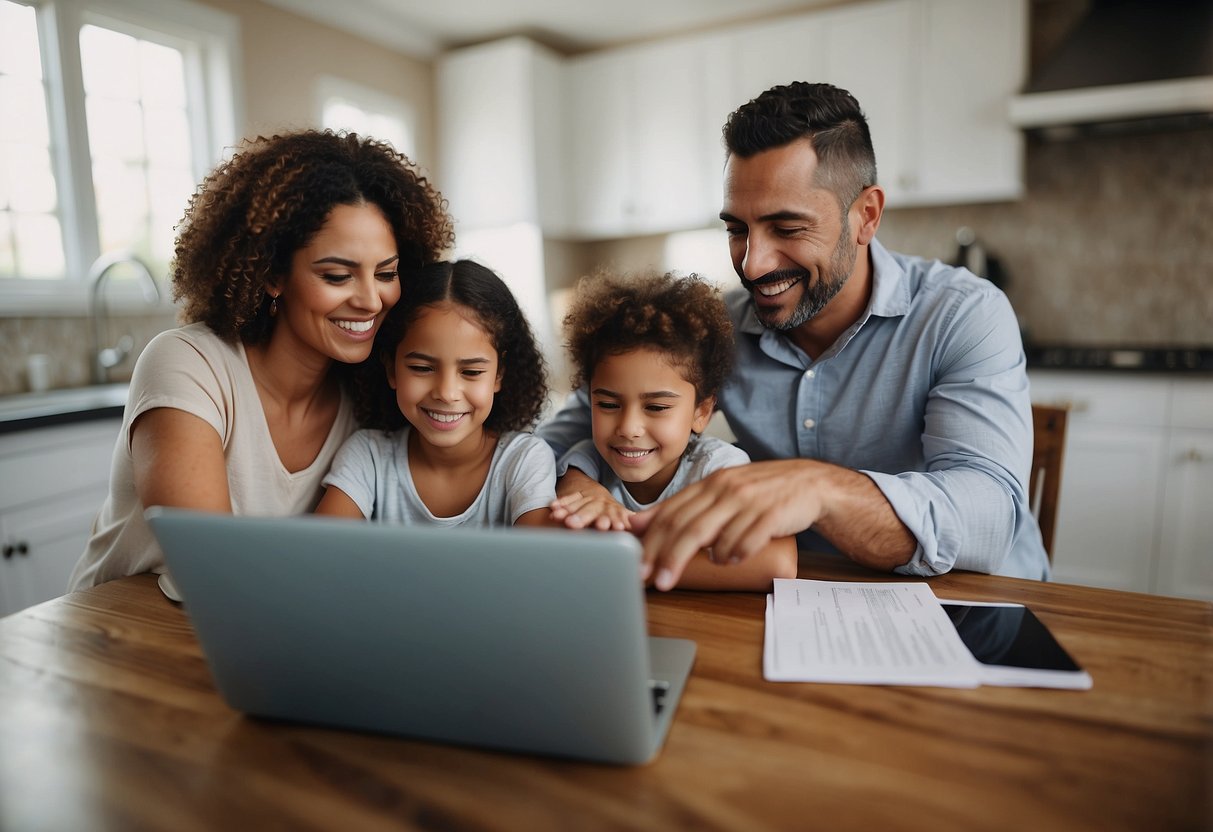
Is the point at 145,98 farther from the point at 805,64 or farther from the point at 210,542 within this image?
the point at 210,542

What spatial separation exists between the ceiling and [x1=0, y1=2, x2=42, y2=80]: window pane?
1.00 meters

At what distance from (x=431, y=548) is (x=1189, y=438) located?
10.4 feet

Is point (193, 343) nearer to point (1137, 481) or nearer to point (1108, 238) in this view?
point (1137, 481)

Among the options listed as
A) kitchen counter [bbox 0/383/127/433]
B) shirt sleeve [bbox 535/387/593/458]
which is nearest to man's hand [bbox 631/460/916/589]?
shirt sleeve [bbox 535/387/593/458]

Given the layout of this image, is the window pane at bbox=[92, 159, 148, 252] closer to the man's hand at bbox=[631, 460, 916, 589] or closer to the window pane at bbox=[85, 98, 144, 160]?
the window pane at bbox=[85, 98, 144, 160]

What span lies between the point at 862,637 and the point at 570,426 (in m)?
0.83

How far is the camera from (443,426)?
1.21 metres

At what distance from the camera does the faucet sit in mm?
2771

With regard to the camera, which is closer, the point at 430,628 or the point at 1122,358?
the point at 430,628

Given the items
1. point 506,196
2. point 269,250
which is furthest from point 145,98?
point 269,250

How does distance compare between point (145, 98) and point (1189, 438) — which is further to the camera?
point (145, 98)

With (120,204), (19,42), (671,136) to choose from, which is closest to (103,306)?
(120,204)

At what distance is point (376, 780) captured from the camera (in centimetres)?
59

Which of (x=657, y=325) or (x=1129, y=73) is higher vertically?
(x=1129, y=73)
